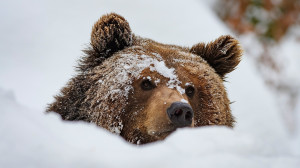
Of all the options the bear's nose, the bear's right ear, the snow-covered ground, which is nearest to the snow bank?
the snow-covered ground

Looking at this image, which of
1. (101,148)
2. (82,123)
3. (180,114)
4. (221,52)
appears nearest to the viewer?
(101,148)

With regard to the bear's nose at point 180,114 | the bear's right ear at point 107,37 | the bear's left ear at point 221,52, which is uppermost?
the bear's left ear at point 221,52

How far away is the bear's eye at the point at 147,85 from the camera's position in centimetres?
335

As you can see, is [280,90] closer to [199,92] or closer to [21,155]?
[199,92]

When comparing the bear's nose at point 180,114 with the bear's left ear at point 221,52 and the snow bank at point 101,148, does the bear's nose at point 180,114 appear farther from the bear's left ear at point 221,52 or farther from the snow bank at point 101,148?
the bear's left ear at point 221,52

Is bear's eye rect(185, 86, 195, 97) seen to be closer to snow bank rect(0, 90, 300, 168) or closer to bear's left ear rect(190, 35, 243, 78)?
bear's left ear rect(190, 35, 243, 78)

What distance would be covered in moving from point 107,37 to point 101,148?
1676 millimetres

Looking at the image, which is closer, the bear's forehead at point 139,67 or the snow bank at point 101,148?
the snow bank at point 101,148

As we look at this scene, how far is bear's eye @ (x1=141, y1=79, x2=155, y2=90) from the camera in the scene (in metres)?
3.35

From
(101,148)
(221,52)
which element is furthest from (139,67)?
(101,148)

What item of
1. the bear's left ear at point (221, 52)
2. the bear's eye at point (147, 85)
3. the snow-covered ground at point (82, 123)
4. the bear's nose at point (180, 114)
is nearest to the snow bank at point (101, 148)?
the snow-covered ground at point (82, 123)

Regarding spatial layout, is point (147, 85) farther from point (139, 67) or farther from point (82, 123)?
point (82, 123)

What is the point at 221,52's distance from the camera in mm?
3928

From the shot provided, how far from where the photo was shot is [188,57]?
3732 mm
